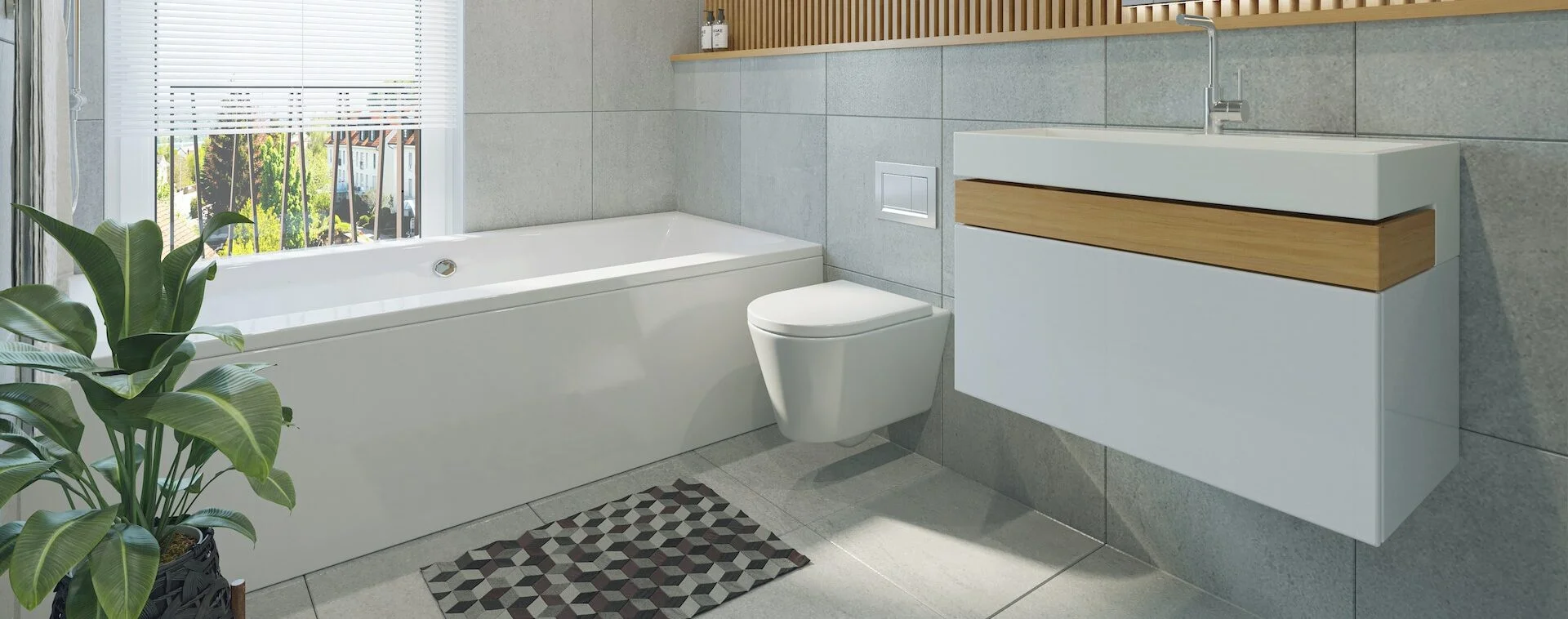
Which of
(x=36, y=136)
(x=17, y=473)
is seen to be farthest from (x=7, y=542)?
(x=36, y=136)

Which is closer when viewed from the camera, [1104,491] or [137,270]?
[137,270]

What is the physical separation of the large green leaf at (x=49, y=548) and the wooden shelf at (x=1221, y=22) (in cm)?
201

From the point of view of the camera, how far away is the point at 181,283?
1439 mm

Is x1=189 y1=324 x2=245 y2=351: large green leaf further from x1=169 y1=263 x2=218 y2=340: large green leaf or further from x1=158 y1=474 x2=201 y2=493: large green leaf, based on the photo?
x1=158 y1=474 x2=201 y2=493: large green leaf

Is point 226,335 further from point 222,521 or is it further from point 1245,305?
point 1245,305

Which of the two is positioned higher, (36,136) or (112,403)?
(36,136)

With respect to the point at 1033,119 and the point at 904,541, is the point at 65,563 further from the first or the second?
the point at 1033,119

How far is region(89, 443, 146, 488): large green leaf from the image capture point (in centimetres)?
140

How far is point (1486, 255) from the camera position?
1.60m

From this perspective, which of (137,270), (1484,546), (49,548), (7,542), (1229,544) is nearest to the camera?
(49,548)

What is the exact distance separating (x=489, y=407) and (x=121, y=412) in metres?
1.11

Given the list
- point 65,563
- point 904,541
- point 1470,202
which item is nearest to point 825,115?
point 904,541

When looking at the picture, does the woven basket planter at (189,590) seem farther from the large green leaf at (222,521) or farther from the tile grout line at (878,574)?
the tile grout line at (878,574)

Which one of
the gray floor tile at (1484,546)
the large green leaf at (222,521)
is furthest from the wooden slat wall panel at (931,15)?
the large green leaf at (222,521)
